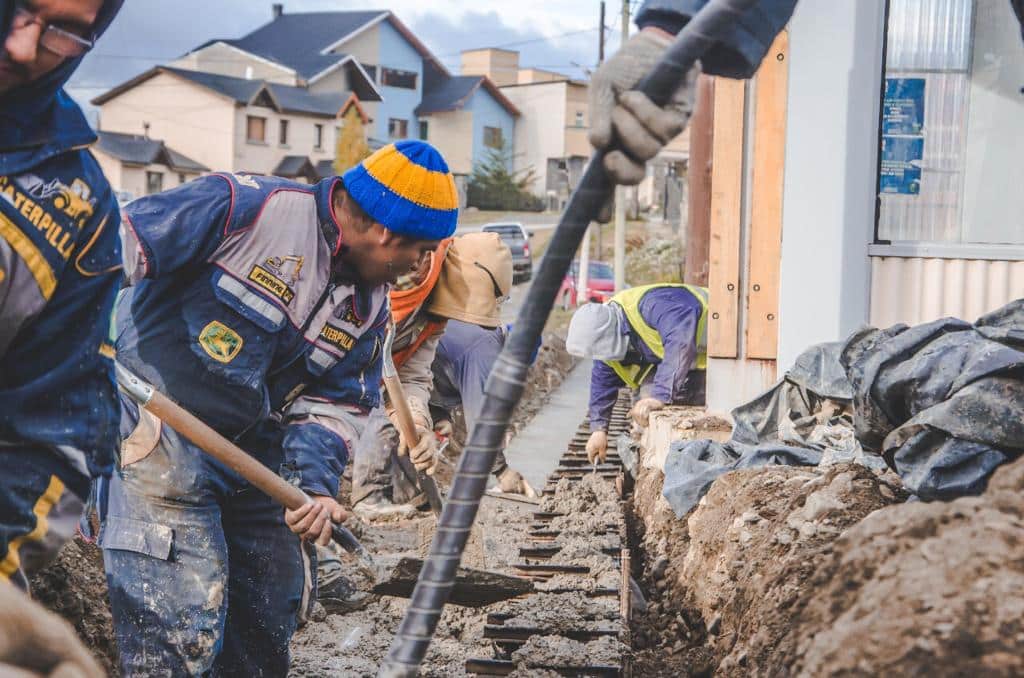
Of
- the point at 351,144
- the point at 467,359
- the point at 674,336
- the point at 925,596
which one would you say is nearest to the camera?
the point at 925,596

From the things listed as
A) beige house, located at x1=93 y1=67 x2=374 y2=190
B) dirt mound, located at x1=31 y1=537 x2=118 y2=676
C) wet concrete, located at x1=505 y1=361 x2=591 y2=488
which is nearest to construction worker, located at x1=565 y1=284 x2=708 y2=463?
wet concrete, located at x1=505 y1=361 x2=591 y2=488

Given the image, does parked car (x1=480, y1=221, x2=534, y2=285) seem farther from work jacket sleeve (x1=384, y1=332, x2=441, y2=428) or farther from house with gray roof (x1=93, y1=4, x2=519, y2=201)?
work jacket sleeve (x1=384, y1=332, x2=441, y2=428)

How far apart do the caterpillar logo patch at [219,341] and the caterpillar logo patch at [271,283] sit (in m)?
0.17

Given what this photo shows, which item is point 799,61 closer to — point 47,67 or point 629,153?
point 629,153

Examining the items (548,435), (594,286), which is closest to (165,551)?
(548,435)

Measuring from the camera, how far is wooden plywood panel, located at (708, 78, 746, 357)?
6961 mm

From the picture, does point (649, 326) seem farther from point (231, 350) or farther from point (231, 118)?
point (231, 118)

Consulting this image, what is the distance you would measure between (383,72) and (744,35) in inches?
2291

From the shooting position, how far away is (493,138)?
61219 mm

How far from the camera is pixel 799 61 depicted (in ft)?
21.5

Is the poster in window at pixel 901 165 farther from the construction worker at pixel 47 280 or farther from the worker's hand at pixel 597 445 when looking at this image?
the construction worker at pixel 47 280

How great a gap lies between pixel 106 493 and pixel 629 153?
2.25m

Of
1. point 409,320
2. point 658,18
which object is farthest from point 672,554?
point 658,18

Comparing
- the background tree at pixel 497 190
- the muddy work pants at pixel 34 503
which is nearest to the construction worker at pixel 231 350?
the muddy work pants at pixel 34 503
